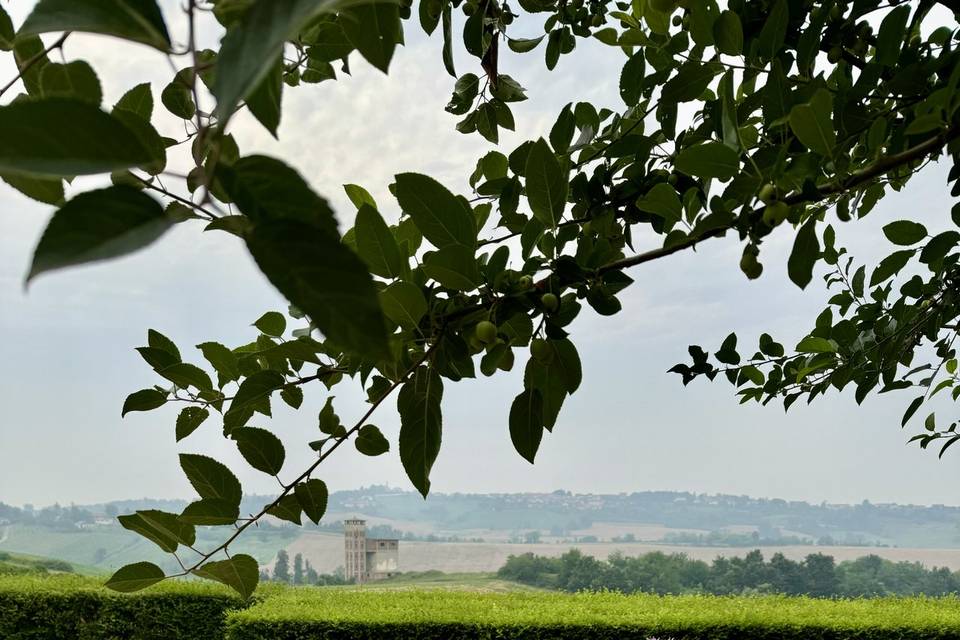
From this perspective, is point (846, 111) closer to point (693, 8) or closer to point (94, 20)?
point (693, 8)

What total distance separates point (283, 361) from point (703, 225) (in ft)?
1.48

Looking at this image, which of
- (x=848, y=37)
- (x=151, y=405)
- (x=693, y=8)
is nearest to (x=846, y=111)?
(x=693, y=8)

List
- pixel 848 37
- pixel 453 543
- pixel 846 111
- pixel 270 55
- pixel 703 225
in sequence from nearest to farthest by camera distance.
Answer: pixel 270 55
pixel 703 225
pixel 846 111
pixel 848 37
pixel 453 543

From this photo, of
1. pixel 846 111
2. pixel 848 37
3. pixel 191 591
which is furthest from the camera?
pixel 191 591

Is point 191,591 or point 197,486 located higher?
point 197,486

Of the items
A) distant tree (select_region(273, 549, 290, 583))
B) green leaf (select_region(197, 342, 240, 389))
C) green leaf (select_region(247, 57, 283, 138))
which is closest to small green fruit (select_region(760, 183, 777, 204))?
green leaf (select_region(247, 57, 283, 138))

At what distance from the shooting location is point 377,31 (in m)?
0.38

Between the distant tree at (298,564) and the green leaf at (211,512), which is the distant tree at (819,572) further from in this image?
the green leaf at (211,512)

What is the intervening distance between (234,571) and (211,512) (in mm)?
58

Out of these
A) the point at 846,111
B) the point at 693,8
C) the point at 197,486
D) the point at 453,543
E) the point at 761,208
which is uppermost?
the point at 693,8

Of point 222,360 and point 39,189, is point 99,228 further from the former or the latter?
point 222,360

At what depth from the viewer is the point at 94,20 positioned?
0.23m

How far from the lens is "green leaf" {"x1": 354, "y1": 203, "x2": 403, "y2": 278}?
548mm

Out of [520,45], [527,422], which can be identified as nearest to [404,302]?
[527,422]
